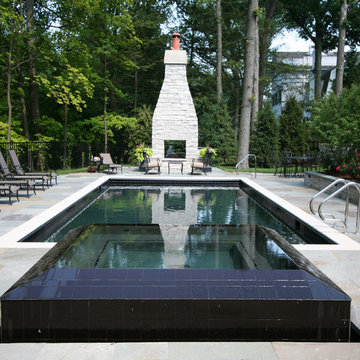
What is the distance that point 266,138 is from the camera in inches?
836

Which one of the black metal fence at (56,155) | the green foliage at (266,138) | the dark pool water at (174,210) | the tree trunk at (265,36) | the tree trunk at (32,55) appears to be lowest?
the dark pool water at (174,210)

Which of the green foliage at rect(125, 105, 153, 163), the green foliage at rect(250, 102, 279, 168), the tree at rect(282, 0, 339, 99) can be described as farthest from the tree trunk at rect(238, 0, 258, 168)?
the tree at rect(282, 0, 339, 99)

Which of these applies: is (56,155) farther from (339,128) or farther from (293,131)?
(293,131)

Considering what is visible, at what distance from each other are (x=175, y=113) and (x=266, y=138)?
5599 millimetres

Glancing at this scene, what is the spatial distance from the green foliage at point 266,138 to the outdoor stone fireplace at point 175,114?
4.49 m

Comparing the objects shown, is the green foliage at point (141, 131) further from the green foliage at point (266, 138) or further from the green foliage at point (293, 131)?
the green foliage at point (293, 131)

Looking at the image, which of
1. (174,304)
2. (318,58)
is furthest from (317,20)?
(174,304)

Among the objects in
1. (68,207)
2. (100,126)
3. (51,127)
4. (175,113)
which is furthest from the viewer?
(100,126)

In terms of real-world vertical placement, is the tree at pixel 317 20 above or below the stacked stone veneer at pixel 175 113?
above

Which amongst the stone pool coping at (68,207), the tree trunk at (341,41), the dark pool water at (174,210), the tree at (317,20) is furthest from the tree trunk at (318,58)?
the stone pool coping at (68,207)

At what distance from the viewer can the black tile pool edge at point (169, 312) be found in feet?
9.69

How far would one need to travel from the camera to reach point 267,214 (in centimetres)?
865

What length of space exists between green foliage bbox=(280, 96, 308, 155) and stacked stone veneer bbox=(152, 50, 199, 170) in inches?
240

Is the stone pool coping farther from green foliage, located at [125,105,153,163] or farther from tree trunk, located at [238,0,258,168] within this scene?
green foliage, located at [125,105,153,163]
